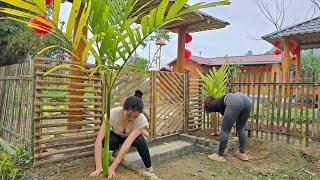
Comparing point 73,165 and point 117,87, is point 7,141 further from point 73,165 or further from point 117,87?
point 117,87

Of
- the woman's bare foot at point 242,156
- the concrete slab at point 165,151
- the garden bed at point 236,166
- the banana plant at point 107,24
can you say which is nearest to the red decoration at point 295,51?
the garden bed at point 236,166

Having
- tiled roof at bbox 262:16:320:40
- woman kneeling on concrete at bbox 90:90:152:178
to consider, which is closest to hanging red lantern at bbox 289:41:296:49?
tiled roof at bbox 262:16:320:40

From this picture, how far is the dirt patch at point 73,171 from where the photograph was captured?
367 centimetres

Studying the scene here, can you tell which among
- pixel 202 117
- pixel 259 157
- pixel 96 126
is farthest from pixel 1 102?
pixel 259 157

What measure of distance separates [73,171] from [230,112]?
8.87 ft

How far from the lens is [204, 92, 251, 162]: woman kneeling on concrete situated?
5227 millimetres

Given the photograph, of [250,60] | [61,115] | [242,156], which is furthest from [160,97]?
[250,60]

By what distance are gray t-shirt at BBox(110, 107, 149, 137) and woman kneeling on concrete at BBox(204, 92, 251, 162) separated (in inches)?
72.1

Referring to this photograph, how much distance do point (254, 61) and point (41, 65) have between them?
26.0m

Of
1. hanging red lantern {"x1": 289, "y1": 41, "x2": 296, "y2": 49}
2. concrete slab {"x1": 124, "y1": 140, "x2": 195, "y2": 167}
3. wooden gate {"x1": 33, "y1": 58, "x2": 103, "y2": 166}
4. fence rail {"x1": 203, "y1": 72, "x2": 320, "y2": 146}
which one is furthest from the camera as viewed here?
hanging red lantern {"x1": 289, "y1": 41, "x2": 296, "y2": 49}

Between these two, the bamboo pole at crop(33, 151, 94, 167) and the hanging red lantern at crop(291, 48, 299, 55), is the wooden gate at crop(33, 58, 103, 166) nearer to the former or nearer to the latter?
the bamboo pole at crop(33, 151, 94, 167)

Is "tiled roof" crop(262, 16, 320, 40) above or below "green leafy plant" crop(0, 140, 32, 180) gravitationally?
above

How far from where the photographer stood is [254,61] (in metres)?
27.7

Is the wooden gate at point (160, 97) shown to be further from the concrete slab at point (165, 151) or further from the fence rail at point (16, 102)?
the fence rail at point (16, 102)
